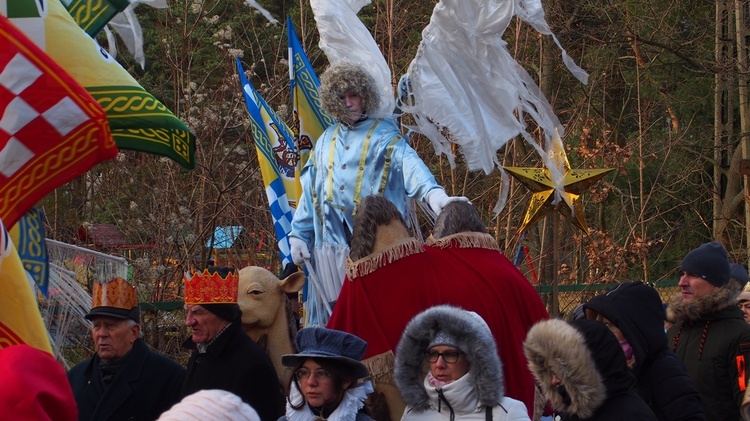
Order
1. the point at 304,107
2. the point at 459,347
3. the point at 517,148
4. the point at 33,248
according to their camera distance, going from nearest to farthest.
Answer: the point at 33,248
the point at 459,347
the point at 304,107
the point at 517,148

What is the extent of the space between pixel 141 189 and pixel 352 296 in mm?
5692

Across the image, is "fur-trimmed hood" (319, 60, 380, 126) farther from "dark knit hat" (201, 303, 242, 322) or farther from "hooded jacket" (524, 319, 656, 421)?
"hooded jacket" (524, 319, 656, 421)

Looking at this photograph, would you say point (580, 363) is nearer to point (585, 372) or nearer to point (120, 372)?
point (585, 372)

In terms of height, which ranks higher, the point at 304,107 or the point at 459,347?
the point at 304,107

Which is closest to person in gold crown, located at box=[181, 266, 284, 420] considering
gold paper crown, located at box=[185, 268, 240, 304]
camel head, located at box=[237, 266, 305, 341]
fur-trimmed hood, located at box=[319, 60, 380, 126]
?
gold paper crown, located at box=[185, 268, 240, 304]

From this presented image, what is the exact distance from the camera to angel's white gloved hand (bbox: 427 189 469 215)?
236 inches

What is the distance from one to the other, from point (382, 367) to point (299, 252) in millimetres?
1382

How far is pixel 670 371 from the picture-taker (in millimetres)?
4602

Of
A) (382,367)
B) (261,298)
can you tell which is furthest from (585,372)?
(261,298)

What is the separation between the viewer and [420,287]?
5.48m

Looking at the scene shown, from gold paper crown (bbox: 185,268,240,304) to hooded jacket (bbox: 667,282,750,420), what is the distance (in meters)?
2.20

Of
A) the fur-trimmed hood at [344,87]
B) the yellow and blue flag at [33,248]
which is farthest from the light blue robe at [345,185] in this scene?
the yellow and blue flag at [33,248]

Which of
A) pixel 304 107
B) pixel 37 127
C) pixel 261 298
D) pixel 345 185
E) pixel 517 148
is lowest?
pixel 261 298

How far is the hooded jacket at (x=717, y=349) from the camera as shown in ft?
18.1
